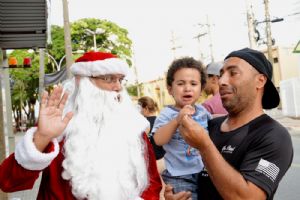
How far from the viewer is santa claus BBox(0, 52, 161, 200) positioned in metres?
1.88

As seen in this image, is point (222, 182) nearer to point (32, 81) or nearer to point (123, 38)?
point (123, 38)

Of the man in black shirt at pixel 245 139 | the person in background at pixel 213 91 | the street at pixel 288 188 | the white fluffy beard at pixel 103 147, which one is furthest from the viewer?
the street at pixel 288 188

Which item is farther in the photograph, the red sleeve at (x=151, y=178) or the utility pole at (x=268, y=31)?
the utility pole at (x=268, y=31)

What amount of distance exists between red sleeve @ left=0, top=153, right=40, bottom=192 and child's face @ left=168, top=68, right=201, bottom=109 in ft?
4.03

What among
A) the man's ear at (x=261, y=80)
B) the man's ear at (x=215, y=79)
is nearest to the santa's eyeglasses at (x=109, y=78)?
the man's ear at (x=261, y=80)

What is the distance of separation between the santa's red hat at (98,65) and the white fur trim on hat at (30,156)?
0.76 meters

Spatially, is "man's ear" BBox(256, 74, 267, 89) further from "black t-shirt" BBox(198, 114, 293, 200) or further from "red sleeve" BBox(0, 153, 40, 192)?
"red sleeve" BBox(0, 153, 40, 192)

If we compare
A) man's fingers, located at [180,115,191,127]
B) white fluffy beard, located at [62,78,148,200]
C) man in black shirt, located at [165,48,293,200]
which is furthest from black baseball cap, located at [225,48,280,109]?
white fluffy beard, located at [62,78,148,200]

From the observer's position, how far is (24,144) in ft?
6.15

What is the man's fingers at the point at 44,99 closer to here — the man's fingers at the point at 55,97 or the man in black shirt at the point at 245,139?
the man's fingers at the point at 55,97

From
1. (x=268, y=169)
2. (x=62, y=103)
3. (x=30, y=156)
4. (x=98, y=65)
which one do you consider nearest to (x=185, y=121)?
(x=268, y=169)

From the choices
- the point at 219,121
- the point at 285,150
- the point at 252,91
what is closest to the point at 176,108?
the point at 219,121

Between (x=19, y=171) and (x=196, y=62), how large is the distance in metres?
1.59

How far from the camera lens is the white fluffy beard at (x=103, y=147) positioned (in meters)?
2.18
